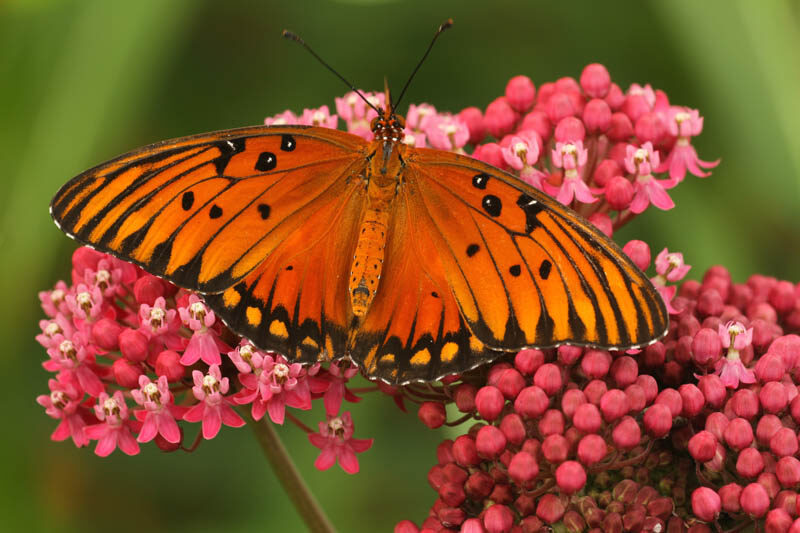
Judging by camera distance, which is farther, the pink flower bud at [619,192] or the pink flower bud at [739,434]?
the pink flower bud at [619,192]

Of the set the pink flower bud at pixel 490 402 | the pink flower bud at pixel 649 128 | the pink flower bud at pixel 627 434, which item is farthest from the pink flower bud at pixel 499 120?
the pink flower bud at pixel 627 434

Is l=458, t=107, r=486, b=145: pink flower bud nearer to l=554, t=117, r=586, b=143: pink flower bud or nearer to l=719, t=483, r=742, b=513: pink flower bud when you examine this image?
l=554, t=117, r=586, b=143: pink flower bud

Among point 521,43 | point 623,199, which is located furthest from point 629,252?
point 521,43

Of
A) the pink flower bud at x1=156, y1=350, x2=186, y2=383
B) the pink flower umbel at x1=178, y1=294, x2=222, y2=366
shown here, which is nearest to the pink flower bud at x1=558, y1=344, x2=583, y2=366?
the pink flower umbel at x1=178, y1=294, x2=222, y2=366

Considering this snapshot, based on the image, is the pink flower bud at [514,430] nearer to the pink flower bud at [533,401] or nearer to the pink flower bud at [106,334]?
the pink flower bud at [533,401]

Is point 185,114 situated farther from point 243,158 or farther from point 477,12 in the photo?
point 243,158

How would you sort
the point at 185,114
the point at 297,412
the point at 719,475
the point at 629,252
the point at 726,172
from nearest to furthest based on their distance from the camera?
the point at 719,475, the point at 629,252, the point at 297,412, the point at 726,172, the point at 185,114
